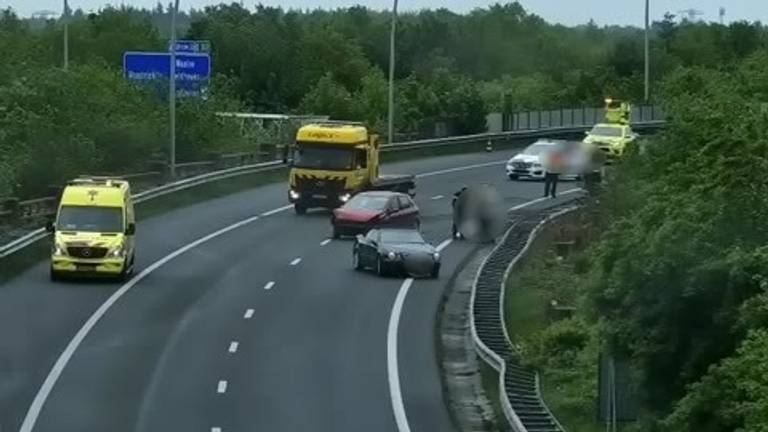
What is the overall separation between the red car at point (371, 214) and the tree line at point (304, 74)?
925cm

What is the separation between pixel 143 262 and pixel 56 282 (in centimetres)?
418

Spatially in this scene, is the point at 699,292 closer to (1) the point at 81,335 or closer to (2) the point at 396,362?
(2) the point at 396,362

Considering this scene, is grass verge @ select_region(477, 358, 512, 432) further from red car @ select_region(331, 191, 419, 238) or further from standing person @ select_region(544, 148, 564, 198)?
standing person @ select_region(544, 148, 564, 198)

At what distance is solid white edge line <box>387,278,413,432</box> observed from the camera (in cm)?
2927

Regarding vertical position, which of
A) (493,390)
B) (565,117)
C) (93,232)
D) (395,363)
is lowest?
(493,390)

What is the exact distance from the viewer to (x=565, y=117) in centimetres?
9656

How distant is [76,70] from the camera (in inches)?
2753

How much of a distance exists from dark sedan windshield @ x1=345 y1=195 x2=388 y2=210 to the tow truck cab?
9.71 metres

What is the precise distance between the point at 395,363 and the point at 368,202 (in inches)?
680

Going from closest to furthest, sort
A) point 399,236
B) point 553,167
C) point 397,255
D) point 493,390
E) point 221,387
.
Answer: point 221,387, point 493,390, point 397,255, point 399,236, point 553,167

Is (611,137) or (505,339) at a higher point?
(611,137)

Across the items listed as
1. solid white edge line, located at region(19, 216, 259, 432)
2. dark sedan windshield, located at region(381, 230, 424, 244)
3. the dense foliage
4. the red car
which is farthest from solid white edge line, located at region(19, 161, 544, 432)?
dark sedan windshield, located at region(381, 230, 424, 244)

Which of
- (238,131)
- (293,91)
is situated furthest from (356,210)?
(293,91)

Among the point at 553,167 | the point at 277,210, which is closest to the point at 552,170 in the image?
the point at 553,167
